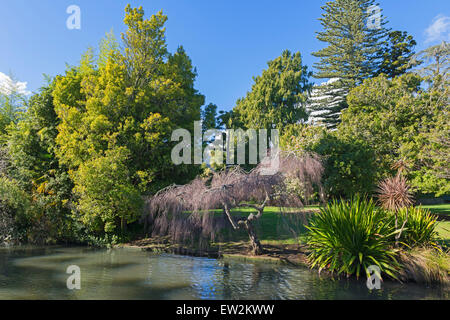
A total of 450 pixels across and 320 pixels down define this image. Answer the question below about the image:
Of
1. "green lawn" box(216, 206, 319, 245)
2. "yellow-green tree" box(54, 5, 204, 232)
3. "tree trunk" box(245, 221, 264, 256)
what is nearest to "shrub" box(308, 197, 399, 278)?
"green lawn" box(216, 206, 319, 245)

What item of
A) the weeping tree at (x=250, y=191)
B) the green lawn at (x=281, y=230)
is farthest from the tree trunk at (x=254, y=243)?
the green lawn at (x=281, y=230)

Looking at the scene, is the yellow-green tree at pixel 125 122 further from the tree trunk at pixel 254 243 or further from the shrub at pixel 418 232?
the shrub at pixel 418 232

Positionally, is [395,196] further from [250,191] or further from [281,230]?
[250,191]

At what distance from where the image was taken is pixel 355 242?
30.6 ft

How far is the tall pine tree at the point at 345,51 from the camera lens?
1571 inches

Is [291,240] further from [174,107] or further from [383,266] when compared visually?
[174,107]

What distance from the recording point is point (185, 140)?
18.4 meters

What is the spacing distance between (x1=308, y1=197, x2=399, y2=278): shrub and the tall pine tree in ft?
109

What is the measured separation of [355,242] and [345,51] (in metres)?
38.1

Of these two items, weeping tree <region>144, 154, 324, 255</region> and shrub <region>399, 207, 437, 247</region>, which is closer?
shrub <region>399, 207, 437, 247</region>

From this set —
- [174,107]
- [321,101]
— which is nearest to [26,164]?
[174,107]

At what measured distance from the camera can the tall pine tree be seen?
1571 inches

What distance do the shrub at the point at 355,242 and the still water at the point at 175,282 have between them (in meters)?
0.51

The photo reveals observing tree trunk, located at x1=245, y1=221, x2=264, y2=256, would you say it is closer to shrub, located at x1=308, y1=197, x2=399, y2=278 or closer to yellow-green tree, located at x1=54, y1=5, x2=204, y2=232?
shrub, located at x1=308, y1=197, x2=399, y2=278
